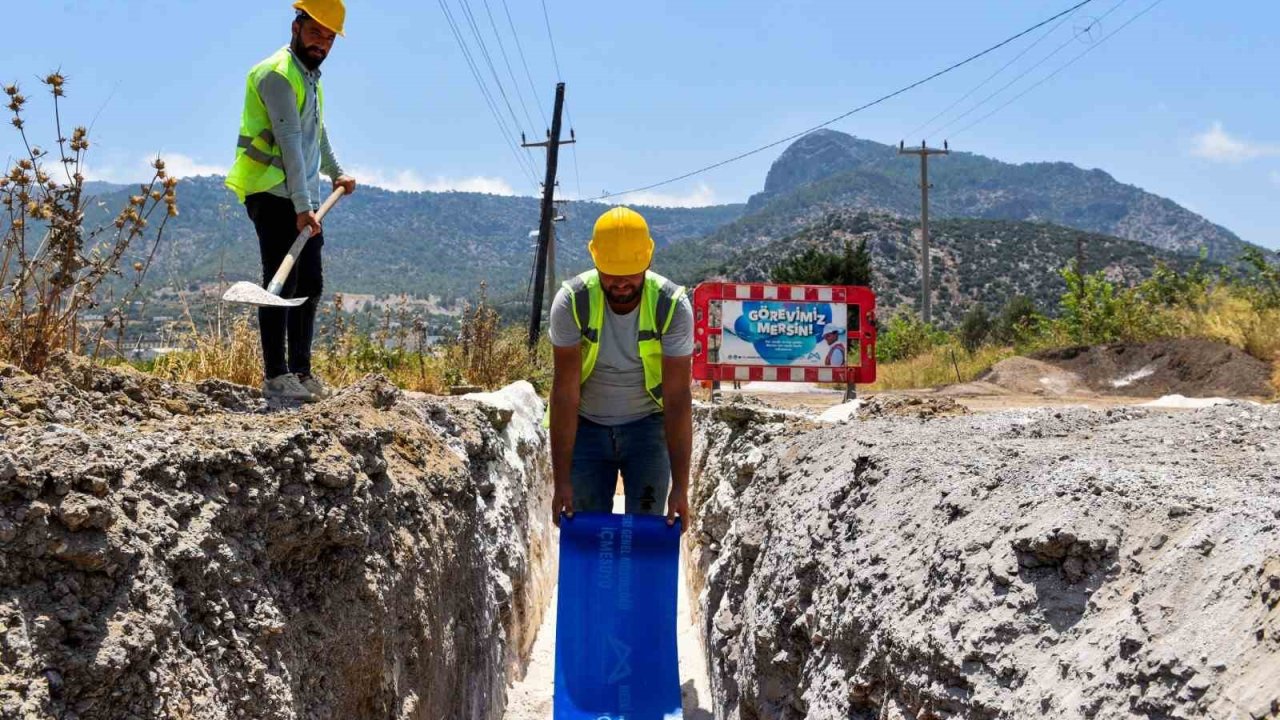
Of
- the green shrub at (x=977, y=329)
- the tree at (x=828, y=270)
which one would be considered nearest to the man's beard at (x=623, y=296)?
the green shrub at (x=977, y=329)

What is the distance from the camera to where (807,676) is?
365 centimetres

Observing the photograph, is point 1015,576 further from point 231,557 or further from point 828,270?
point 828,270

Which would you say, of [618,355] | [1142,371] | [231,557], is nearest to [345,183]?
[618,355]

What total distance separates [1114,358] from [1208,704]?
729 inches

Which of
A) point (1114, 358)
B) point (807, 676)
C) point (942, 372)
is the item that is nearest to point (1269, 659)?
point (807, 676)

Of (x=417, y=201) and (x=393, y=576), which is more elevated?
(x=417, y=201)

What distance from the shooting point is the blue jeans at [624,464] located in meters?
4.65

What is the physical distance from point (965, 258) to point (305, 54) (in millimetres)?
64845

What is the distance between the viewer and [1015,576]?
8.71ft

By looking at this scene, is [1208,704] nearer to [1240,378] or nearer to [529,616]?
[529,616]

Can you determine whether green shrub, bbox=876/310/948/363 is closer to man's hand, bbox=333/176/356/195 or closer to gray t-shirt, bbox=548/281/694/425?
man's hand, bbox=333/176/356/195

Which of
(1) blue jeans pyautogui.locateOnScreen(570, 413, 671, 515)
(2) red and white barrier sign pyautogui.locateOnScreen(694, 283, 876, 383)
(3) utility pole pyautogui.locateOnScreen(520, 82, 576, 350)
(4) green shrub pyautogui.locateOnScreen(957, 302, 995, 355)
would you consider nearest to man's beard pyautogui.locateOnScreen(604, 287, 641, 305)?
(1) blue jeans pyautogui.locateOnScreen(570, 413, 671, 515)

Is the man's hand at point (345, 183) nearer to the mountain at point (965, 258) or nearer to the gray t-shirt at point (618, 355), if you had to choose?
the gray t-shirt at point (618, 355)

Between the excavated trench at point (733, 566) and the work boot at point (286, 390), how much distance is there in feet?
0.74
